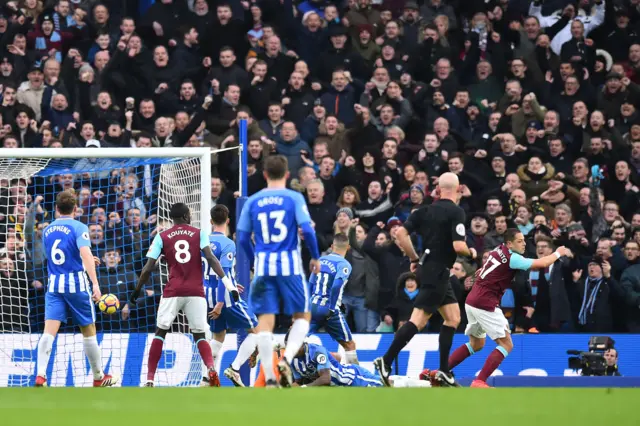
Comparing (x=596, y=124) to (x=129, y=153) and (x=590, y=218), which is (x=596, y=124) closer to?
(x=590, y=218)

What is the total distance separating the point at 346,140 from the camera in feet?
55.4

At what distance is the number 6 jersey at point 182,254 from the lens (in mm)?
11547

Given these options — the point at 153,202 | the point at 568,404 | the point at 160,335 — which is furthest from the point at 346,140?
the point at 568,404

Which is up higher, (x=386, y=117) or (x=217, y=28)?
(x=217, y=28)

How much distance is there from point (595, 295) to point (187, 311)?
6.02 metres

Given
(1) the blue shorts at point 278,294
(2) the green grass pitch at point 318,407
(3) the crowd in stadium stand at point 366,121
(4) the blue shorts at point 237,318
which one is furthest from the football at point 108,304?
(2) the green grass pitch at point 318,407

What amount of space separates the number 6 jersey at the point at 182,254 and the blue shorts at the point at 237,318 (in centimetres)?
110

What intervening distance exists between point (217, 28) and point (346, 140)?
10.2ft

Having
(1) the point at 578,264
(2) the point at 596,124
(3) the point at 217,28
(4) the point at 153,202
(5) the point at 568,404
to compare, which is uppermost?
(3) the point at 217,28

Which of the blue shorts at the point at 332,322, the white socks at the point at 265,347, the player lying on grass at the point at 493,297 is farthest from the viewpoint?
the blue shorts at the point at 332,322

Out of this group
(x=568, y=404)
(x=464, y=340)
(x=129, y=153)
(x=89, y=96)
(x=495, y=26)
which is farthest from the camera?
(x=495, y=26)

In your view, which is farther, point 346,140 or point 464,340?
point 346,140

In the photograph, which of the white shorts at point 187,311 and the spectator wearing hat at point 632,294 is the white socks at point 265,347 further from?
the spectator wearing hat at point 632,294

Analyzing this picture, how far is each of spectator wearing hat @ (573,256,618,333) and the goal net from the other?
5.13 m
